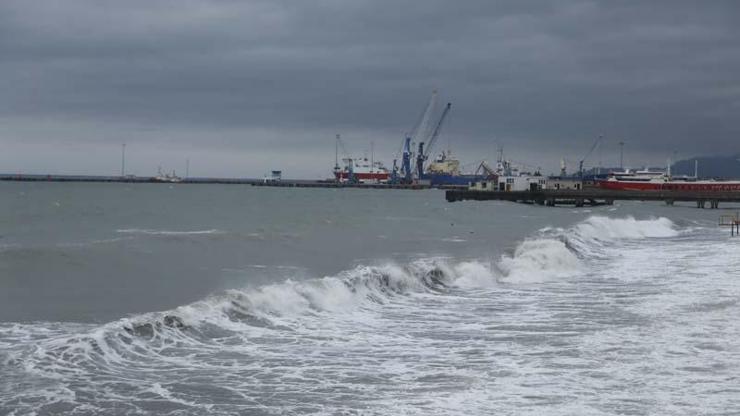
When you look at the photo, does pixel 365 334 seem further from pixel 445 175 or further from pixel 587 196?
pixel 445 175

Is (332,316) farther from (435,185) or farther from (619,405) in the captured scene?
(435,185)

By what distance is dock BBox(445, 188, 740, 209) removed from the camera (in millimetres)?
98456

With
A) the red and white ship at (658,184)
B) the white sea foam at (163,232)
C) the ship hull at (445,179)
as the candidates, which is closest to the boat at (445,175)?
the ship hull at (445,179)

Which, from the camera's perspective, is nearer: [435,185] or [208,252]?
[208,252]

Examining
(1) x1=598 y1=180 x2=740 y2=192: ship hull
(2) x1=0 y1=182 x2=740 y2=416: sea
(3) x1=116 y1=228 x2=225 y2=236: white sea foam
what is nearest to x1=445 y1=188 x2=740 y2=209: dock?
(1) x1=598 y1=180 x2=740 y2=192: ship hull

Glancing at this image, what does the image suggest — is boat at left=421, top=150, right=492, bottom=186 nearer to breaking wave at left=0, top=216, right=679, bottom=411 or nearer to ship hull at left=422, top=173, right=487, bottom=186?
ship hull at left=422, top=173, right=487, bottom=186

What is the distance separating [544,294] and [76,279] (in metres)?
12.8

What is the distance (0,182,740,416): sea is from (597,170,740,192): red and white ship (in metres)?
86.1

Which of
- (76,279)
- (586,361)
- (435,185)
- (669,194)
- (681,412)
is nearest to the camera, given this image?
(681,412)

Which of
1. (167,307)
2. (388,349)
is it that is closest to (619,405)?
(388,349)

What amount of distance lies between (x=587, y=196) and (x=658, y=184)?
20551mm

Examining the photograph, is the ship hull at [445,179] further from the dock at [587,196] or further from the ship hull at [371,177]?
the dock at [587,196]

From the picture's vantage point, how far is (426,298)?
20641 mm

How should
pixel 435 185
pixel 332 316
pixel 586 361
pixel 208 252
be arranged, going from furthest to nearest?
pixel 435 185
pixel 208 252
pixel 332 316
pixel 586 361
